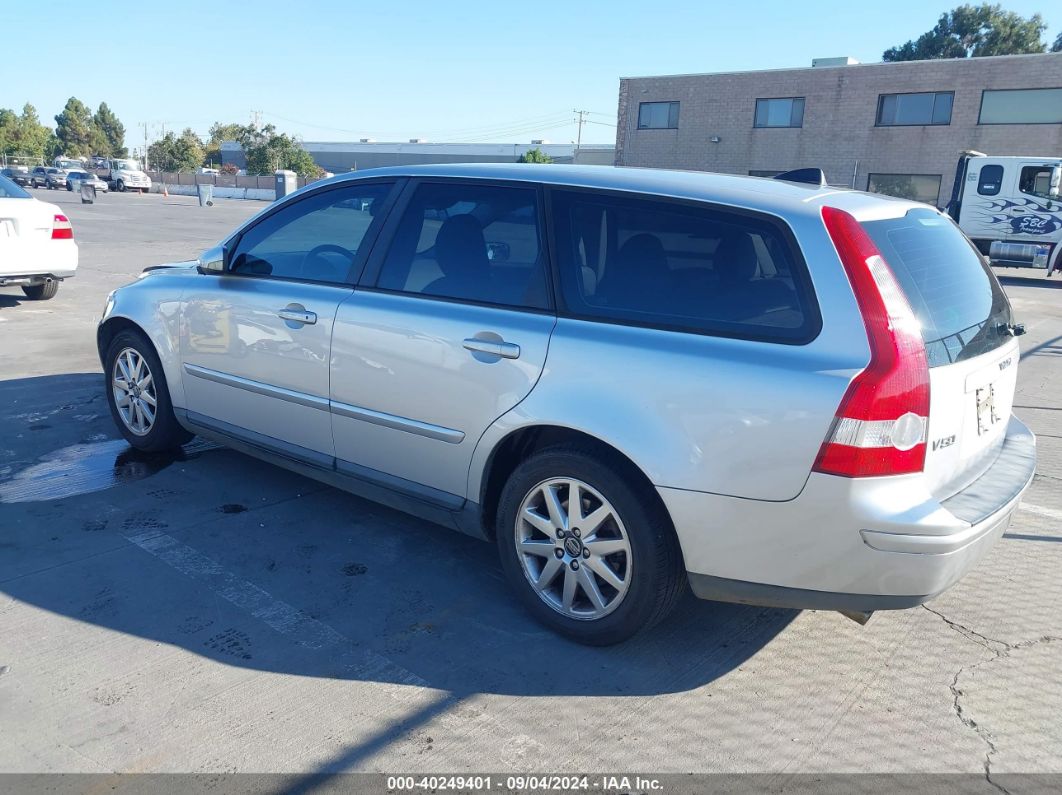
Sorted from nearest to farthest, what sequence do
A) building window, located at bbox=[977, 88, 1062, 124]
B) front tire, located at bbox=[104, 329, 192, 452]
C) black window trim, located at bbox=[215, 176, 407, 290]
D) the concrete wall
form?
1. black window trim, located at bbox=[215, 176, 407, 290]
2. front tire, located at bbox=[104, 329, 192, 452]
3. building window, located at bbox=[977, 88, 1062, 124]
4. the concrete wall

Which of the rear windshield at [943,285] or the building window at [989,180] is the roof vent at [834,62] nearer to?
the building window at [989,180]

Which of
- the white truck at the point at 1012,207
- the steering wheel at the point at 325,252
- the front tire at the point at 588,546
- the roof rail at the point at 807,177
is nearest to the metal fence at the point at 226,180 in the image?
the white truck at the point at 1012,207

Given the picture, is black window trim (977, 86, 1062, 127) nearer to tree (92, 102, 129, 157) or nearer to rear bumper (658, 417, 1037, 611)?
rear bumper (658, 417, 1037, 611)

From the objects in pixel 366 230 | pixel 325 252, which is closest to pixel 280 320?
pixel 325 252

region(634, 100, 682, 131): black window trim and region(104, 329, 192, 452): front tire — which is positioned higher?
region(634, 100, 682, 131): black window trim

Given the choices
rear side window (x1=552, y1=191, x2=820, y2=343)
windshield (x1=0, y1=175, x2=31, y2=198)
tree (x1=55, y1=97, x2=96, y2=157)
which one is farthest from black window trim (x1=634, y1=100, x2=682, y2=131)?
tree (x1=55, y1=97, x2=96, y2=157)

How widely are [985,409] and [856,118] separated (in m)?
35.3

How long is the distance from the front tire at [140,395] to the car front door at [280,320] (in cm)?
31

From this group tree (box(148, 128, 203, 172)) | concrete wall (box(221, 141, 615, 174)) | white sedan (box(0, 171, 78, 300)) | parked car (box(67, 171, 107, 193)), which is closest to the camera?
white sedan (box(0, 171, 78, 300))

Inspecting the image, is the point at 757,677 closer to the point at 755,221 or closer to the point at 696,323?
Answer: the point at 696,323

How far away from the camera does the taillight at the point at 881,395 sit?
2.69 m

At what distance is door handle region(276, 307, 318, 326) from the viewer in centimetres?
413

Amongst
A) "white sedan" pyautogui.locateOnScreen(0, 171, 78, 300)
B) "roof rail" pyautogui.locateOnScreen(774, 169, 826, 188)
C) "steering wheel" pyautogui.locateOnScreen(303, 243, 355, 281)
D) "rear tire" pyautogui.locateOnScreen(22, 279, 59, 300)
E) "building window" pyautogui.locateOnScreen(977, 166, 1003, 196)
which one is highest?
"building window" pyautogui.locateOnScreen(977, 166, 1003, 196)

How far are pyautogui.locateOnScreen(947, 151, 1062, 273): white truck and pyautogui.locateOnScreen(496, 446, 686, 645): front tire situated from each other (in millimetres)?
20016
